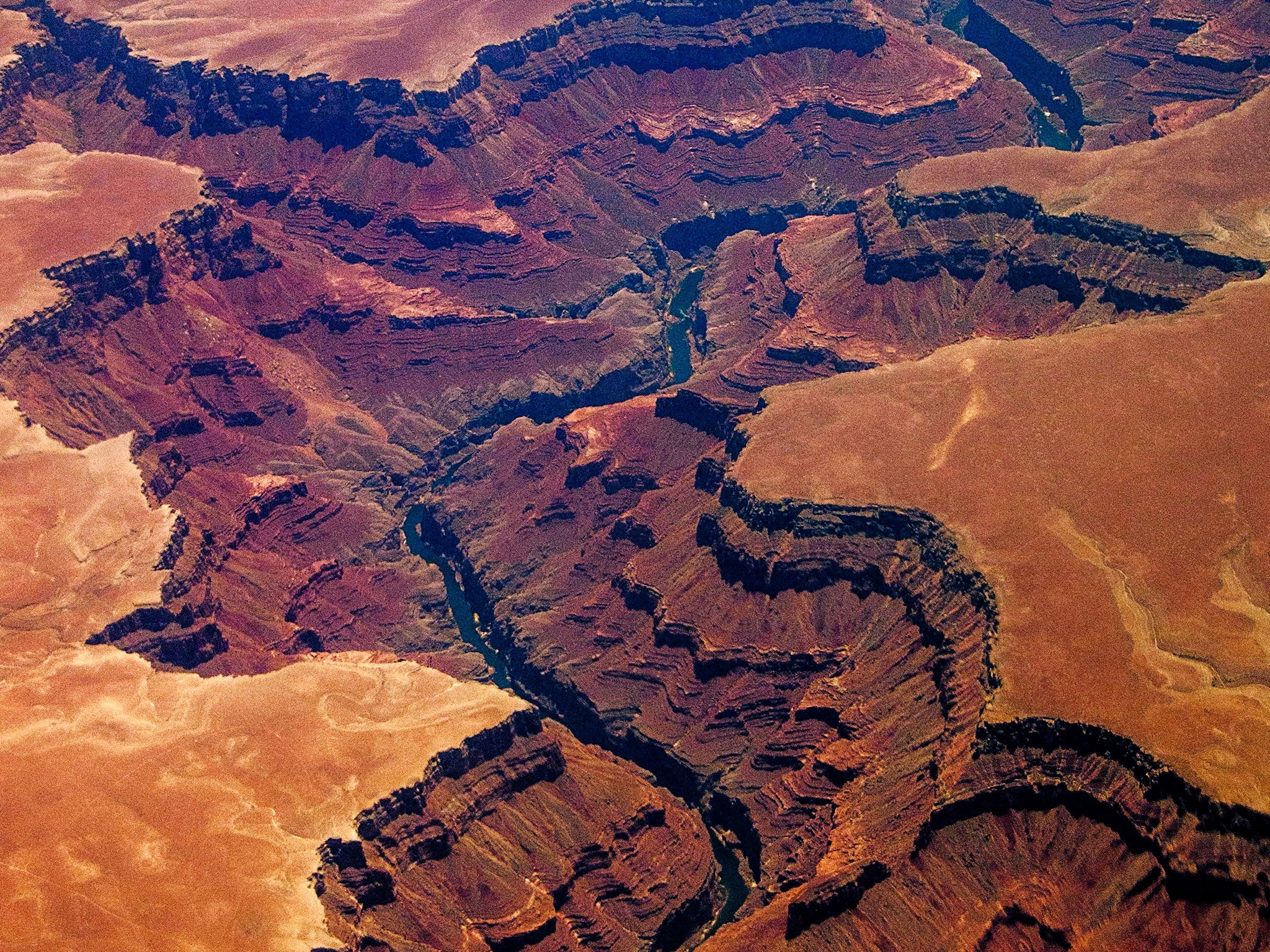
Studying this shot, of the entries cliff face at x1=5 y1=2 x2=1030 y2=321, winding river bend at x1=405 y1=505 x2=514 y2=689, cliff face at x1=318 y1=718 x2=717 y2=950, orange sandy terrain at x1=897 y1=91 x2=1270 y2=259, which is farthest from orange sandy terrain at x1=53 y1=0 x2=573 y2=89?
cliff face at x1=318 y1=718 x2=717 y2=950

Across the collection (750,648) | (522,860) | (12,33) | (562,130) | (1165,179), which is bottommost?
(562,130)

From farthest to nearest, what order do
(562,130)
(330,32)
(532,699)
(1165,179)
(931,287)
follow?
(562,130), (330,32), (931,287), (1165,179), (532,699)

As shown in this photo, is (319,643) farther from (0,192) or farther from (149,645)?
(0,192)

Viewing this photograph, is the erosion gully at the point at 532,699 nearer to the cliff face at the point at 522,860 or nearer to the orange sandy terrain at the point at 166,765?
the cliff face at the point at 522,860

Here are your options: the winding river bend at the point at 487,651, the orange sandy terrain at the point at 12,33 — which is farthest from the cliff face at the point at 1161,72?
the orange sandy terrain at the point at 12,33

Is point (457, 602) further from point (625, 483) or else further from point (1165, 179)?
point (1165, 179)

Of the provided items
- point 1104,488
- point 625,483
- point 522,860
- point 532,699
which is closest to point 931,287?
point 625,483

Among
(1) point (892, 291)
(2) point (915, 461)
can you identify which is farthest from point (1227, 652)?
(1) point (892, 291)
